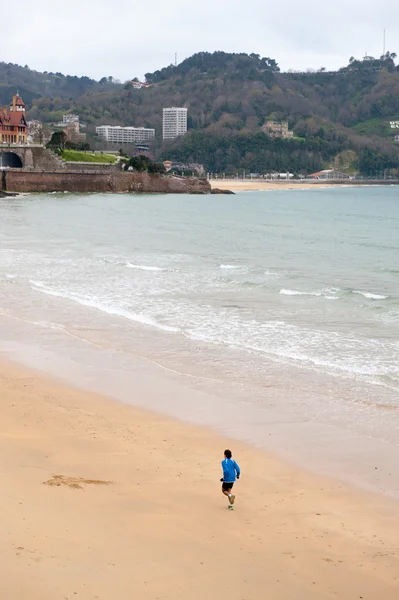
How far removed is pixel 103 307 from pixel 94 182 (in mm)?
83289

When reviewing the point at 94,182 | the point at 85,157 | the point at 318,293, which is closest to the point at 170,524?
the point at 318,293

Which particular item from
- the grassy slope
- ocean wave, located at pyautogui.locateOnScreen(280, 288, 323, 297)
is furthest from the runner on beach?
the grassy slope

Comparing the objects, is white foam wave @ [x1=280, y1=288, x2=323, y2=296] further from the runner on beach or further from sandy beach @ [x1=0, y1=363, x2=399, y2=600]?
the runner on beach

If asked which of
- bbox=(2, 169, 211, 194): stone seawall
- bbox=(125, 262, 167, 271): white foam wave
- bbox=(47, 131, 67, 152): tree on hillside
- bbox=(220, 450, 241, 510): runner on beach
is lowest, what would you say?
bbox=(220, 450, 241, 510): runner on beach

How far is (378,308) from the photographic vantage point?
2556 centimetres

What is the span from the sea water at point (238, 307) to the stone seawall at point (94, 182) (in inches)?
1821

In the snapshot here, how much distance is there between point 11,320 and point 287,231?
119ft

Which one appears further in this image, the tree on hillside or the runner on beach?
the tree on hillside

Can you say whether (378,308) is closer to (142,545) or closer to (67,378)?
(67,378)

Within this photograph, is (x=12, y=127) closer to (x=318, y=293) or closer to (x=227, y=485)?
(x=318, y=293)

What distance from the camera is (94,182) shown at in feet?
351

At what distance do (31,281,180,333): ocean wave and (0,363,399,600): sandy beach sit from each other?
8823 mm

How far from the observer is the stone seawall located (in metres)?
98.4

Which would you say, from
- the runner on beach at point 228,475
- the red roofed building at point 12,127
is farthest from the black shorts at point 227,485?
the red roofed building at point 12,127
